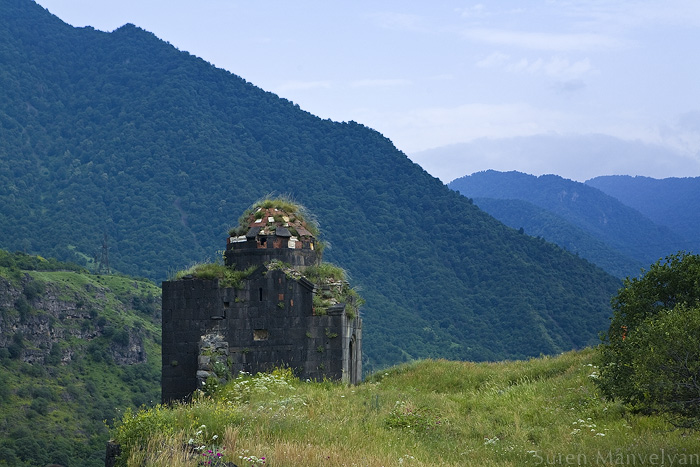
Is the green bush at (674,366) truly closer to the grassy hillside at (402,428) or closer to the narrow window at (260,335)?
the grassy hillside at (402,428)

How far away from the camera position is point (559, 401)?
60.5 ft

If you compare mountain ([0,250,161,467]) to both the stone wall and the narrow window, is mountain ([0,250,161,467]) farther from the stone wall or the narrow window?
the narrow window

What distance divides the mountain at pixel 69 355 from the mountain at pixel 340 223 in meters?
24.0

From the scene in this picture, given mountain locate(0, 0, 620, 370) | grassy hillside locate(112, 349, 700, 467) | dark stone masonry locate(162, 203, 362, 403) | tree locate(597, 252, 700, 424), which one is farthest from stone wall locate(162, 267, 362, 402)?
mountain locate(0, 0, 620, 370)

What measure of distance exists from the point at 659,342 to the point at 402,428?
5300 millimetres

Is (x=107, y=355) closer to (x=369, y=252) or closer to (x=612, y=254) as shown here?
(x=369, y=252)

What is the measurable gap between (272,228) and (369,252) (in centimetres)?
11861

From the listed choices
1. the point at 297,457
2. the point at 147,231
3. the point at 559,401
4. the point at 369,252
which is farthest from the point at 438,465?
the point at 147,231

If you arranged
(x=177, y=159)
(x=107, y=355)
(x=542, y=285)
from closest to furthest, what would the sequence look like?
(x=107, y=355)
(x=542, y=285)
(x=177, y=159)

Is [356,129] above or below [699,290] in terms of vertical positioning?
above

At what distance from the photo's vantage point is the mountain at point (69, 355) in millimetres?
78750

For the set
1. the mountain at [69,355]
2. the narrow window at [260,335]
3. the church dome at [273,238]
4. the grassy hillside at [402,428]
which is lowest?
the mountain at [69,355]

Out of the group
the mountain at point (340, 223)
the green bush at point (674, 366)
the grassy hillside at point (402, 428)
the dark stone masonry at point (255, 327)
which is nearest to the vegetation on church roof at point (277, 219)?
the dark stone masonry at point (255, 327)

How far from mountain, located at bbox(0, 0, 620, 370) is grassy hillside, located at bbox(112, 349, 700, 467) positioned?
7375 centimetres
